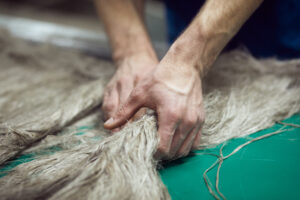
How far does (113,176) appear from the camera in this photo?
0.48m

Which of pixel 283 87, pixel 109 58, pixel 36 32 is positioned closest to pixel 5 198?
pixel 283 87

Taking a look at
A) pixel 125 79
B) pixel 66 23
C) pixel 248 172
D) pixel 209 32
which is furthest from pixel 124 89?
pixel 66 23

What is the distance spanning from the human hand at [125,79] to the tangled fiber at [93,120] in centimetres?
8

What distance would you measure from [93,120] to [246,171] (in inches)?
17.3

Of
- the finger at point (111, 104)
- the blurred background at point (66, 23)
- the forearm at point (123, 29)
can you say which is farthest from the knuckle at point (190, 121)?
the blurred background at point (66, 23)

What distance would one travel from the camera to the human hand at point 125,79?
71 cm

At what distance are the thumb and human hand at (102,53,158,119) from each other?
0.28 ft

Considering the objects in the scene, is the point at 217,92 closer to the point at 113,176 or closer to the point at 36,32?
the point at 113,176

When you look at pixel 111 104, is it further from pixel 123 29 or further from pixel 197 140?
pixel 123 29

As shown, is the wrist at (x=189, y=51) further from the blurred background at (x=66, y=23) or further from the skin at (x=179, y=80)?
the blurred background at (x=66, y=23)

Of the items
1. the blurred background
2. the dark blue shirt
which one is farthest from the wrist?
the blurred background

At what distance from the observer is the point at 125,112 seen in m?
0.60

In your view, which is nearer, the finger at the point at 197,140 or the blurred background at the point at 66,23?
the finger at the point at 197,140

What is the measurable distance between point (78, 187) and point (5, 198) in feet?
0.40
